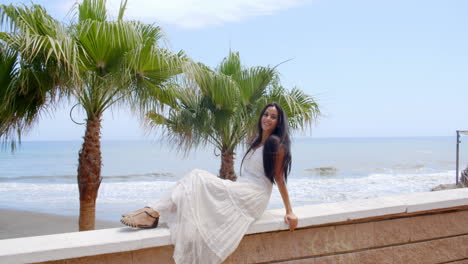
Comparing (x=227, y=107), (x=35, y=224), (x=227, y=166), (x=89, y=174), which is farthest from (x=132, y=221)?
(x=35, y=224)

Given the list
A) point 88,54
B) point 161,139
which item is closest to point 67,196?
point 161,139

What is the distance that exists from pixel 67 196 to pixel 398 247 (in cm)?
1687

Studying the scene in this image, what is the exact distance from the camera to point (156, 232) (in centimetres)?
249

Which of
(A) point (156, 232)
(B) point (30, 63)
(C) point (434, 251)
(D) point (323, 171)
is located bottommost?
(D) point (323, 171)

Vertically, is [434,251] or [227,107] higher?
[227,107]

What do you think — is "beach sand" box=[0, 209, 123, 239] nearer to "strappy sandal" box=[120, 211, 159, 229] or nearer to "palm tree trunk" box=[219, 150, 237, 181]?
"palm tree trunk" box=[219, 150, 237, 181]

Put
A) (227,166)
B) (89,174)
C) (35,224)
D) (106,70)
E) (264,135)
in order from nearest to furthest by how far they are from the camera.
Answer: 1. (264,135)
2. (106,70)
3. (89,174)
4. (227,166)
5. (35,224)

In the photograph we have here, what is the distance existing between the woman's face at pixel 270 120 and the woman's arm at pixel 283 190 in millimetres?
310

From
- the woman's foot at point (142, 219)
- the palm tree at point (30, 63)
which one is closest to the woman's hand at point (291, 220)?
the woman's foot at point (142, 219)

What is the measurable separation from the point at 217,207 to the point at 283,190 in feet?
1.54

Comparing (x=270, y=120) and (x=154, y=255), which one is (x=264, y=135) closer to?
(x=270, y=120)

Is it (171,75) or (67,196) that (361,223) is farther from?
(67,196)

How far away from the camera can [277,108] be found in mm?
3285

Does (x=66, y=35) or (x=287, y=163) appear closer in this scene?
(x=287, y=163)
